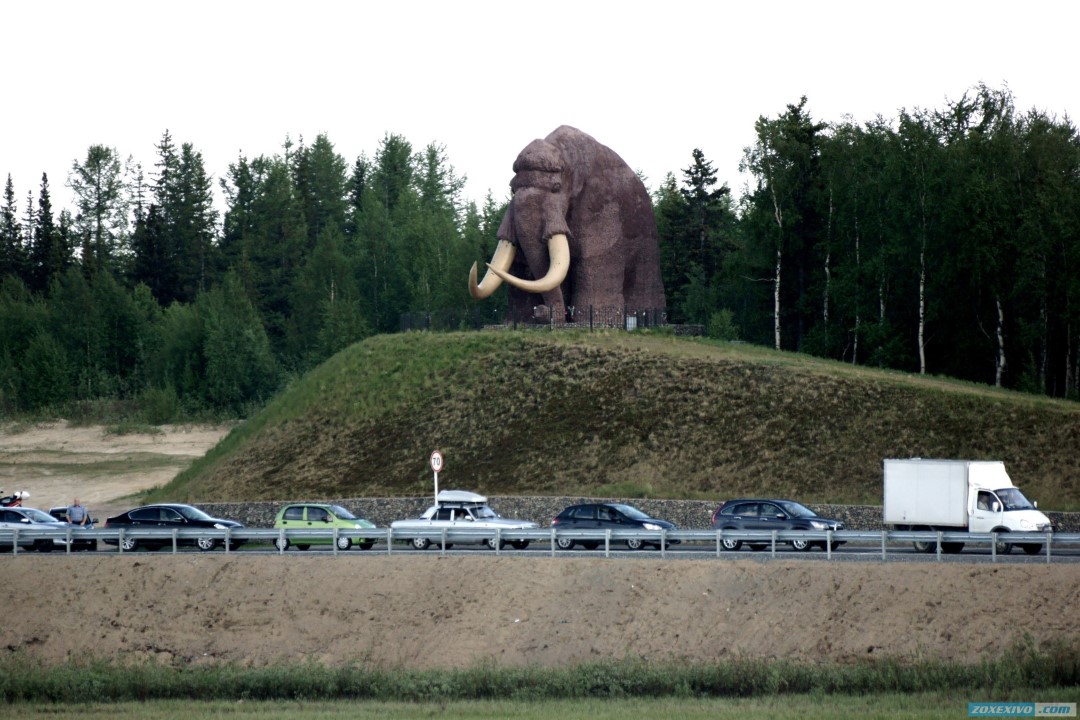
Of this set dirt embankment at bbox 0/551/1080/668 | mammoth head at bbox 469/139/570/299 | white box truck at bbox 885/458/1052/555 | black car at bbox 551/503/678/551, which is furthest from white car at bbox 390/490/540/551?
mammoth head at bbox 469/139/570/299

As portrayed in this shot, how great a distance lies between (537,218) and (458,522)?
66.0 feet

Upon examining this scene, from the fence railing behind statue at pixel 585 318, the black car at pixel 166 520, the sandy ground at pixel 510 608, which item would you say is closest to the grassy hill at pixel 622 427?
the fence railing behind statue at pixel 585 318

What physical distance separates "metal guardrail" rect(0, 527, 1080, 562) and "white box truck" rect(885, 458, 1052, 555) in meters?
0.64

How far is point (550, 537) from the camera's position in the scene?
33.6 m

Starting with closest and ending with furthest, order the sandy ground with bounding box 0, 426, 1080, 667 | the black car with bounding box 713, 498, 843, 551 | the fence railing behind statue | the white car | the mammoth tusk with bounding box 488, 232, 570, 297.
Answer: the sandy ground with bounding box 0, 426, 1080, 667 < the white car < the black car with bounding box 713, 498, 843, 551 < the mammoth tusk with bounding box 488, 232, 570, 297 < the fence railing behind statue

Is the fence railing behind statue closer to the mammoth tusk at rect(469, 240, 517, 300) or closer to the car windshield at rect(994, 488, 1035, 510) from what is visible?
the mammoth tusk at rect(469, 240, 517, 300)

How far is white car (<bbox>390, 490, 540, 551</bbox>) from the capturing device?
35562 mm

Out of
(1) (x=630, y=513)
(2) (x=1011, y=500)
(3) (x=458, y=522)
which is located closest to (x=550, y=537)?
(1) (x=630, y=513)

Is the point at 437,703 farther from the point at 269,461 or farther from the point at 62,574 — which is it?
the point at 269,461

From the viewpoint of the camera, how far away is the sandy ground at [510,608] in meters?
29.0

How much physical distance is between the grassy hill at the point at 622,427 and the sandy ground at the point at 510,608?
12771mm

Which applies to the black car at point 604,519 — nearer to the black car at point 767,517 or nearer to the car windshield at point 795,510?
the black car at point 767,517

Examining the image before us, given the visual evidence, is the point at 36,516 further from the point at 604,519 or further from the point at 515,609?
the point at 515,609

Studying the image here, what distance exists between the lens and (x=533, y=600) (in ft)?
103
